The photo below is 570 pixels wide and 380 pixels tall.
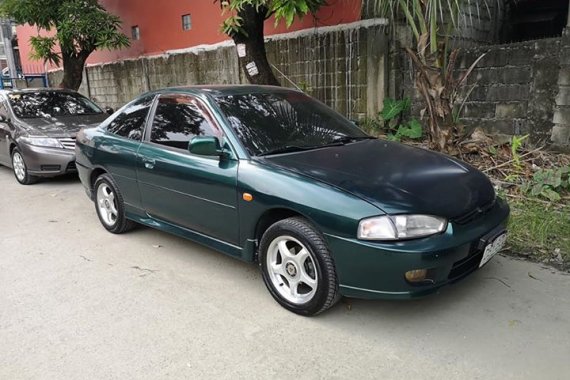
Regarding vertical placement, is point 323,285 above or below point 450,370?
above

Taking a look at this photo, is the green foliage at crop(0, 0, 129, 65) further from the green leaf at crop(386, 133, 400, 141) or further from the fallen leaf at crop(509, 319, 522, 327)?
the fallen leaf at crop(509, 319, 522, 327)

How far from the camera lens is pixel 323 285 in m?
3.03

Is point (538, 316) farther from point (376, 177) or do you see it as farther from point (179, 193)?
point (179, 193)

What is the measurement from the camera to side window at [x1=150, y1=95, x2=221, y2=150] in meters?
3.89

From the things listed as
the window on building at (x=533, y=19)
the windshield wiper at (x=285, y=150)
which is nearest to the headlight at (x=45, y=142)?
the windshield wiper at (x=285, y=150)

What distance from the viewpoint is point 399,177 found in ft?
10.5

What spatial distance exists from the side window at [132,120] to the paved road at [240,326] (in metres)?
1.19

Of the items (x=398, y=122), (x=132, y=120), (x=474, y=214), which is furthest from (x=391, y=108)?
(x=474, y=214)

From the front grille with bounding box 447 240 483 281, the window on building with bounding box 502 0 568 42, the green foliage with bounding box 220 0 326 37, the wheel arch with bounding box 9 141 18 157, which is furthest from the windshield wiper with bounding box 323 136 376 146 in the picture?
the window on building with bounding box 502 0 568 42

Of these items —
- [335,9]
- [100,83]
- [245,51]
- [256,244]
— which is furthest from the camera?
[100,83]

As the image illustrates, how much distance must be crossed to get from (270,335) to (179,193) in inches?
59.7

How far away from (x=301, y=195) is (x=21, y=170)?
6.24 metres

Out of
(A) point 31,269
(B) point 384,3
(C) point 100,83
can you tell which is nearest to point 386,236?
(A) point 31,269

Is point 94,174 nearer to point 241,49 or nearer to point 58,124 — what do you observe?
point 58,124
